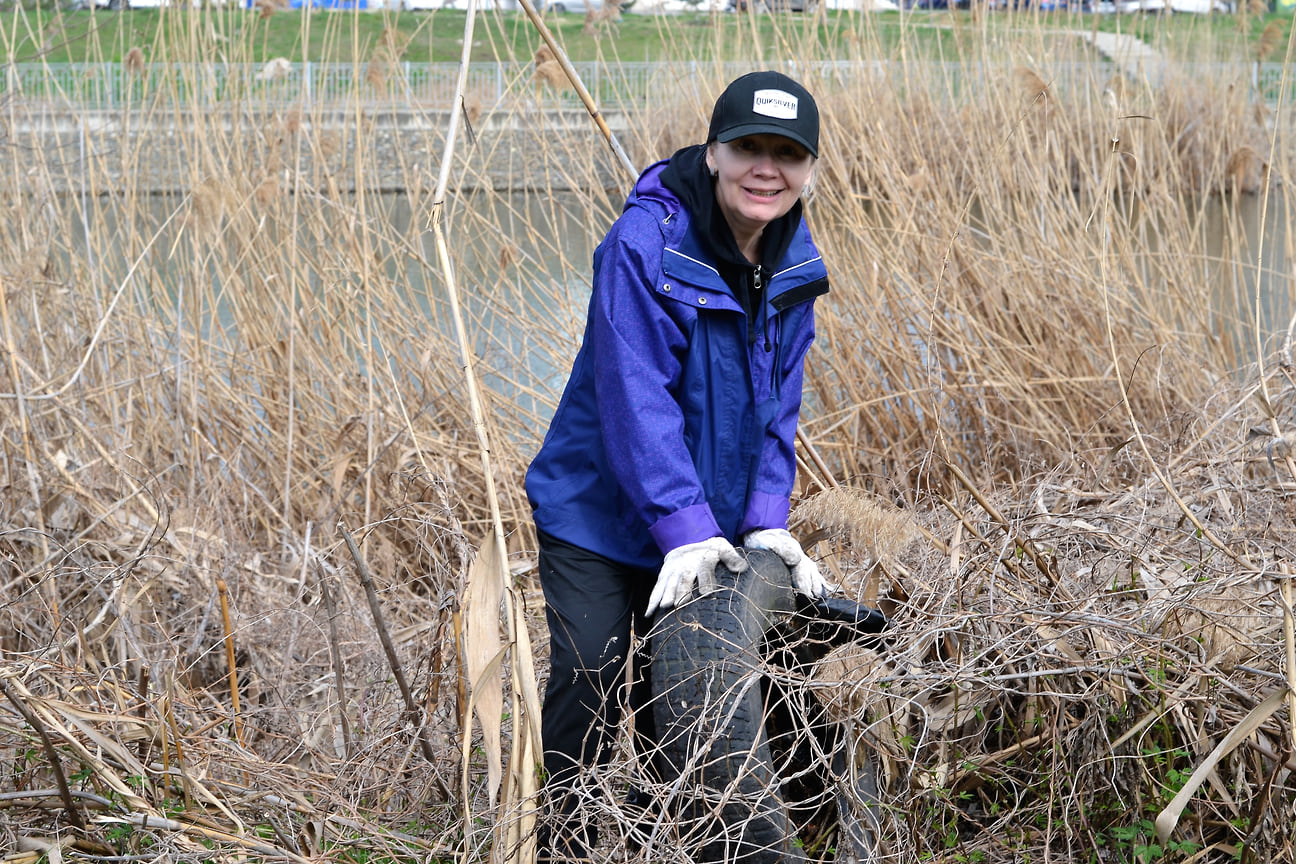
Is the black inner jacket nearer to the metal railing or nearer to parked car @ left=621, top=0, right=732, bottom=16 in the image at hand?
the metal railing

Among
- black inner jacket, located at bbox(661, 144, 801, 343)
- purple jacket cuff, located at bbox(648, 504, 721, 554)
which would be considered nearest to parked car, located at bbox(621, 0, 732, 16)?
black inner jacket, located at bbox(661, 144, 801, 343)

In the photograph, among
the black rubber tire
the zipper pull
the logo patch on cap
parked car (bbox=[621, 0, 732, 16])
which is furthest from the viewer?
parked car (bbox=[621, 0, 732, 16])

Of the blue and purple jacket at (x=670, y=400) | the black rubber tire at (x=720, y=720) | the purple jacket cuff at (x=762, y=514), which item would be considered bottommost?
the black rubber tire at (x=720, y=720)

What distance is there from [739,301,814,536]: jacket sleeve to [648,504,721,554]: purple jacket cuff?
0.25 m

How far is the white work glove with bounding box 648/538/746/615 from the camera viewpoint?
1724mm

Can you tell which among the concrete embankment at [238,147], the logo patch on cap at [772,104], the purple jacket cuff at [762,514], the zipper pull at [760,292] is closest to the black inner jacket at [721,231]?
the zipper pull at [760,292]

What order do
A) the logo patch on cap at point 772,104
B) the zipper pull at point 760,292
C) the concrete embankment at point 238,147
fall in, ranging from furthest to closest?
the concrete embankment at point 238,147 → the zipper pull at point 760,292 → the logo patch on cap at point 772,104

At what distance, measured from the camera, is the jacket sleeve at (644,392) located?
1.75 metres

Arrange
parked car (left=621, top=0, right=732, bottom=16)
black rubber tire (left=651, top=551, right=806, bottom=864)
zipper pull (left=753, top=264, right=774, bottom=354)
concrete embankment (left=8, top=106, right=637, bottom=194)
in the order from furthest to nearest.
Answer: parked car (left=621, top=0, right=732, bottom=16) → concrete embankment (left=8, top=106, right=637, bottom=194) → zipper pull (left=753, top=264, right=774, bottom=354) → black rubber tire (left=651, top=551, right=806, bottom=864)

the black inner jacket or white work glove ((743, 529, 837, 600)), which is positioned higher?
the black inner jacket

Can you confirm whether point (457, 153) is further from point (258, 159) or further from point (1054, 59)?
point (1054, 59)

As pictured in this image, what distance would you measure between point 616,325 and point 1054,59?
3.22 meters

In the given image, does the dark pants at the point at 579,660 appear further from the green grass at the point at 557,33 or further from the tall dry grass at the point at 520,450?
the green grass at the point at 557,33

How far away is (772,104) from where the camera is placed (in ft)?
5.91
